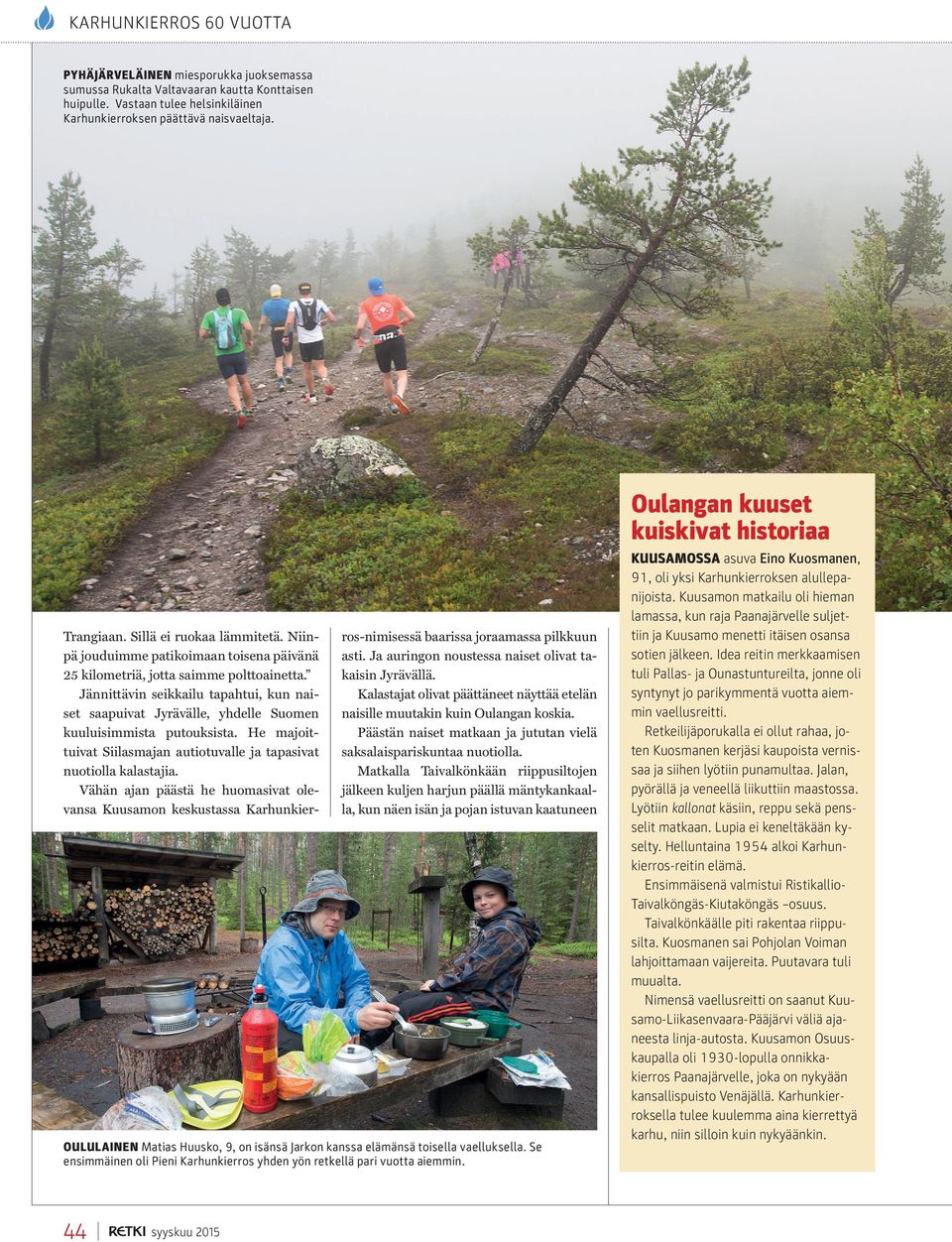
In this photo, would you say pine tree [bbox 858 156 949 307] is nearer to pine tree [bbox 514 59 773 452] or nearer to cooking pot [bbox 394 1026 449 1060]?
pine tree [bbox 514 59 773 452]

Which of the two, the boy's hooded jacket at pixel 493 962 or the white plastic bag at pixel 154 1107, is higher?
the boy's hooded jacket at pixel 493 962

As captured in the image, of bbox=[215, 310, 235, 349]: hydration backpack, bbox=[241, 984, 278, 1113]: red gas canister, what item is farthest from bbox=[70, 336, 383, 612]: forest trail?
bbox=[241, 984, 278, 1113]: red gas canister

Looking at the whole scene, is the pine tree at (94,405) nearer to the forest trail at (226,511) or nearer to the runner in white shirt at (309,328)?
the forest trail at (226,511)

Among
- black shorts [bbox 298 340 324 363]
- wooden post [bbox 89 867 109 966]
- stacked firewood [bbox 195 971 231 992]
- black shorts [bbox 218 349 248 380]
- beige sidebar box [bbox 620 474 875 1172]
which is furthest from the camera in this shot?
wooden post [bbox 89 867 109 966]

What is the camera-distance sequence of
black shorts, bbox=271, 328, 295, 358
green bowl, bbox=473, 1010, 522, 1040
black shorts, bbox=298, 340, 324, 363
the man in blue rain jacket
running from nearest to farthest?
the man in blue rain jacket, green bowl, bbox=473, 1010, 522, 1040, black shorts, bbox=298, 340, 324, 363, black shorts, bbox=271, 328, 295, 358

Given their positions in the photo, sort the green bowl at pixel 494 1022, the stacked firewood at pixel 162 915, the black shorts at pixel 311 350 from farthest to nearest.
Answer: the stacked firewood at pixel 162 915 → the black shorts at pixel 311 350 → the green bowl at pixel 494 1022

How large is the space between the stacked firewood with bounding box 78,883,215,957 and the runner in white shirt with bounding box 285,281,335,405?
358 inches

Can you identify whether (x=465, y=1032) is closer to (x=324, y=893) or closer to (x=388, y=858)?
(x=324, y=893)

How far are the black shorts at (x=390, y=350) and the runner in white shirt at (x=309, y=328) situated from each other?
2.87 feet

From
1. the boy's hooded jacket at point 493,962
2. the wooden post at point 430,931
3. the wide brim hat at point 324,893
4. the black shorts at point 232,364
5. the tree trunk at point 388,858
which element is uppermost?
the black shorts at point 232,364

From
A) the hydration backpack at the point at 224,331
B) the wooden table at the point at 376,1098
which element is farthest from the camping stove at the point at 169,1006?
the hydration backpack at the point at 224,331

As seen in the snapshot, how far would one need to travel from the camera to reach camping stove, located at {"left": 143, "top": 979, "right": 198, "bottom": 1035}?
4.18m

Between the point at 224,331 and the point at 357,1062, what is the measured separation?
9.41 m

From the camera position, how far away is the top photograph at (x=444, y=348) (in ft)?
22.0
